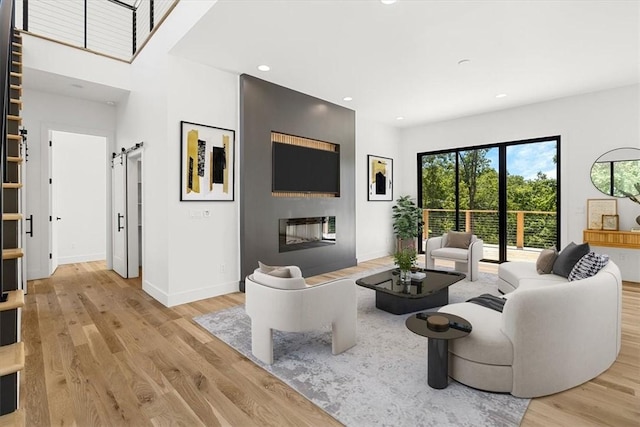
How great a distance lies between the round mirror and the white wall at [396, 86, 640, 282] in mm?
88

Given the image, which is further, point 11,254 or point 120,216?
point 120,216

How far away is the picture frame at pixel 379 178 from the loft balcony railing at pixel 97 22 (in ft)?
15.1

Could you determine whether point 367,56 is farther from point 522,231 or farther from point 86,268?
point 86,268

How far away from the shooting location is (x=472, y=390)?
2.19 m

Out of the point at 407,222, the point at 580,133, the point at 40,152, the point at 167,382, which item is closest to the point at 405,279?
the point at 167,382

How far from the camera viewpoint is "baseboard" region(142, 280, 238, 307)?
157 inches

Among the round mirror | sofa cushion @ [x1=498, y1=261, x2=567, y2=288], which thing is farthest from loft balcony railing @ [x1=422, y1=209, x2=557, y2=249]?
sofa cushion @ [x1=498, y1=261, x2=567, y2=288]

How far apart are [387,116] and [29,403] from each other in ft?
21.7

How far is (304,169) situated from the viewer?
5.46 meters

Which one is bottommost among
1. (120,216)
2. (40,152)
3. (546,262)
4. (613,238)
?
(546,262)

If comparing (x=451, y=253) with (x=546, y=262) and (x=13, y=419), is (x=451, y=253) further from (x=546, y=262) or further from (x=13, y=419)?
(x=13, y=419)

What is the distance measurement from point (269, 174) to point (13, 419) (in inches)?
154

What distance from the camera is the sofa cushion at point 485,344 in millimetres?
2109

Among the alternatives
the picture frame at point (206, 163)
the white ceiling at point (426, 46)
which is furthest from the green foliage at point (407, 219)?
the picture frame at point (206, 163)
